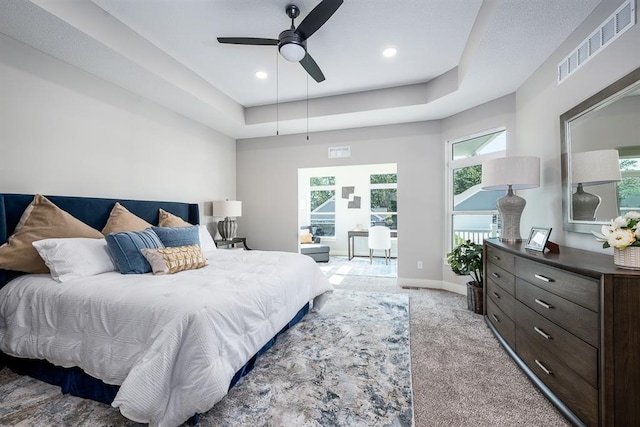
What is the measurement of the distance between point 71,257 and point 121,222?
28.4 inches

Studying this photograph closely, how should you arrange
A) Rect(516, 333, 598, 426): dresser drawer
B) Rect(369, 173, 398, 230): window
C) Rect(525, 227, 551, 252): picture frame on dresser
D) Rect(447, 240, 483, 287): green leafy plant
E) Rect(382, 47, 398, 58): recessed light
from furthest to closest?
Rect(369, 173, 398, 230): window → Rect(447, 240, 483, 287): green leafy plant → Rect(382, 47, 398, 58): recessed light → Rect(525, 227, 551, 252): picture frame on dresser → Rect(516, 333, 598, 426): dresser drawer

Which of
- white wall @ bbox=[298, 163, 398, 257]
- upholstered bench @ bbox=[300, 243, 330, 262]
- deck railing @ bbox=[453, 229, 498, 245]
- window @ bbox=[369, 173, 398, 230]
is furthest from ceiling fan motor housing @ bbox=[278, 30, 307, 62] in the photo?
window @ bbox=[369, 173, 398, 230]

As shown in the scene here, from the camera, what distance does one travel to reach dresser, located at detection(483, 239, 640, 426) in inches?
48.3

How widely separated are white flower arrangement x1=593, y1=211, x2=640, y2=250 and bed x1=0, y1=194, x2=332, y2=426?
2.04 m

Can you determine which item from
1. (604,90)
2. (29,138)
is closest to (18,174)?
(29,138)

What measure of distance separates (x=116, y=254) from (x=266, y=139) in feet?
11.0

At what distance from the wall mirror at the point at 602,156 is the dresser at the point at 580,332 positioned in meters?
0.33

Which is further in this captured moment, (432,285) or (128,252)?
(432,285)

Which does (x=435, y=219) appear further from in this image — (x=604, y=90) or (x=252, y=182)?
(x=252, y=182)

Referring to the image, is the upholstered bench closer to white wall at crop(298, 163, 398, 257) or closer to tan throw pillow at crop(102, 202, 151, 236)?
white wall at crop(298, 163, 398, 257)

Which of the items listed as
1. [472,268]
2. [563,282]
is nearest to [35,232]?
[563,282]

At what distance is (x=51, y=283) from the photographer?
191cm

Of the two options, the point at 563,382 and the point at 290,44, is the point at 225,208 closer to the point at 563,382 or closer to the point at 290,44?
the point at 290,44

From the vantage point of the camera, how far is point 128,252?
224cm
